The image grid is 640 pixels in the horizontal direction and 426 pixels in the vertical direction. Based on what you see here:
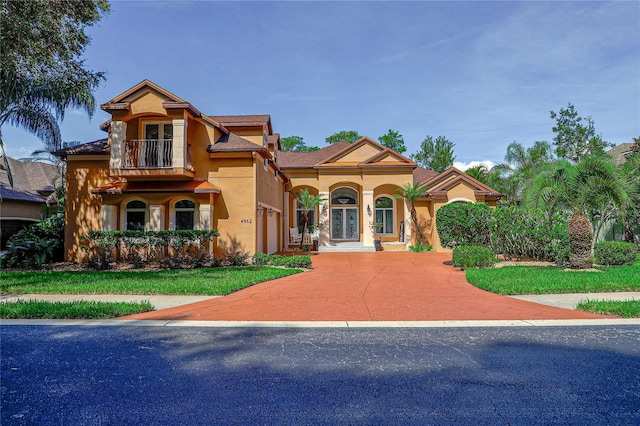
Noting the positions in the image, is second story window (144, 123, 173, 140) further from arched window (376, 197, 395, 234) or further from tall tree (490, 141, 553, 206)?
tall tree (490, 141, 553, 206)

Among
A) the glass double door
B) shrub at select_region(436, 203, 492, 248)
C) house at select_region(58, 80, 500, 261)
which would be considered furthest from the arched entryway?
shrub at select_region(436, 203, 492, 248)

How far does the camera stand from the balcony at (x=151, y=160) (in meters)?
15.0

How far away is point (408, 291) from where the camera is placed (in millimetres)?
9789

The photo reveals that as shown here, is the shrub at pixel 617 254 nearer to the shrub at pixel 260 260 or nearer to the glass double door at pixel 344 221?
the shrub at pixel 260 260

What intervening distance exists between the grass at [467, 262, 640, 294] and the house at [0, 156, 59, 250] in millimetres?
22549

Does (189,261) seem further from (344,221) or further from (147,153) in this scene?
(344,221)

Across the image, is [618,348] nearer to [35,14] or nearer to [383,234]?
[35,14]

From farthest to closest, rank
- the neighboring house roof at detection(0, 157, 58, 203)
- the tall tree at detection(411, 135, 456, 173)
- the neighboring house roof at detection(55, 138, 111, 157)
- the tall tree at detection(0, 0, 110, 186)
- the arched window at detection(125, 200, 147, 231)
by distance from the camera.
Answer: the tall tree at detection(411, 135, 456, 173) < the neighboring house roof at detection(0, 157, 58, 203) < the arched window at detection(125, 200, 147, 231) < the neighboring house roof at detection(55, 138, 111, 157) < the tall tree at detection(0, 0, 110, 186)

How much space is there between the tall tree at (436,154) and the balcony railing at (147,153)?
112 ft

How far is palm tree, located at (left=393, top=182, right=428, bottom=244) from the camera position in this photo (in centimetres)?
2272

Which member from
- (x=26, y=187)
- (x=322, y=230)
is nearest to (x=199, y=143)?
Result: (x=322, y=230)

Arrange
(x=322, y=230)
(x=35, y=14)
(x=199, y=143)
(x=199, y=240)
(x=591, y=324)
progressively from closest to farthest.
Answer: (x=591, y=324), (x=35, y=14), (x=199, y=240), (x=199, y=143), (x=322, y=230)

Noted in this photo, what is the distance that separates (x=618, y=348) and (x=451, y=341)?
225 centimetres

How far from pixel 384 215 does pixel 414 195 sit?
11.8 feet
